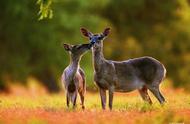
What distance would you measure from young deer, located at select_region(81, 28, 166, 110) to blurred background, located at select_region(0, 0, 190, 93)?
19.3 meters

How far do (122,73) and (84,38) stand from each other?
1059 inches

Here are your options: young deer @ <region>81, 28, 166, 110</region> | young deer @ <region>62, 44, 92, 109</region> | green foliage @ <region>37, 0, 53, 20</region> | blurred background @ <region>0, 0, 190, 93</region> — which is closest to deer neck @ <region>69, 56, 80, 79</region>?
young deer @ <region>62, 44, 92, 109</region>

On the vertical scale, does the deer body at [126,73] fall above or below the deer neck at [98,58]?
below

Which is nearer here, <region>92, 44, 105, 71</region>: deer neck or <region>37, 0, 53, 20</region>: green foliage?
<region>37, 0, 53, 20</region>: green foliage

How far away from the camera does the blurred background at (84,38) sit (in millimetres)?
45094

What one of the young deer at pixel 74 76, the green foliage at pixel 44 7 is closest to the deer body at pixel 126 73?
the young deer at pixel 74 76

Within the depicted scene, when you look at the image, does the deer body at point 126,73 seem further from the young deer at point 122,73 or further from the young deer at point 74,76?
the young deer at point 74,76

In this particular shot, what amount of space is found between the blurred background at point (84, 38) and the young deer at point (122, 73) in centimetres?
1930

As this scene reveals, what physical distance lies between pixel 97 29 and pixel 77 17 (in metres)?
1.57

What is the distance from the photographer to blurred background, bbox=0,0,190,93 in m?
45.1

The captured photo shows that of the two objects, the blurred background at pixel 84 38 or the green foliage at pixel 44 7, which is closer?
the green foliage at pixel 44 7

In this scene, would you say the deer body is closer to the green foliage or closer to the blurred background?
the green foliage

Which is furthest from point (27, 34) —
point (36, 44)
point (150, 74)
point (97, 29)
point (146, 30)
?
point (150, 74)

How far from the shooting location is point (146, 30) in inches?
2103
